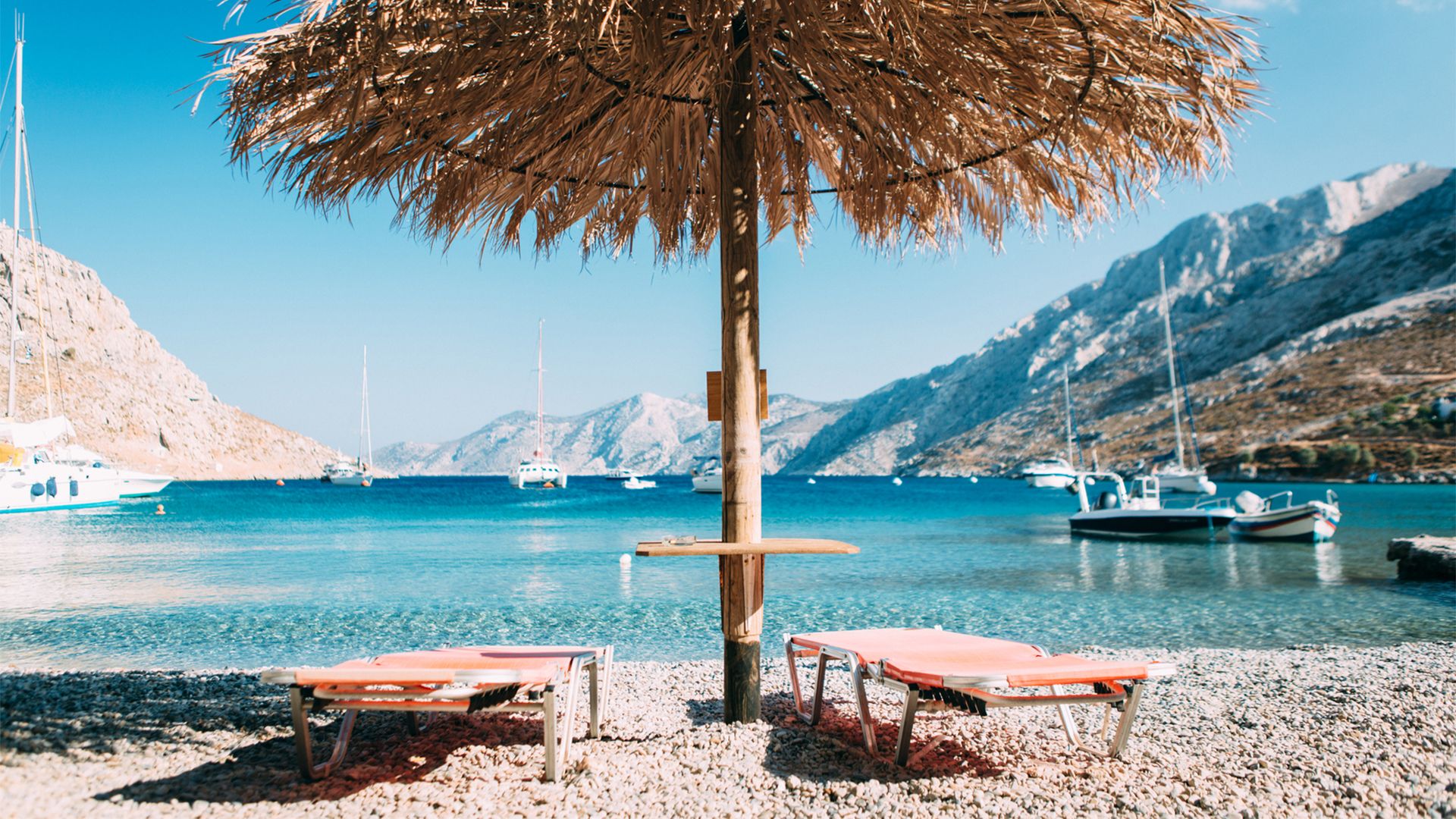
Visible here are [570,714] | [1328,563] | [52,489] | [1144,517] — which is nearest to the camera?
[570,714]

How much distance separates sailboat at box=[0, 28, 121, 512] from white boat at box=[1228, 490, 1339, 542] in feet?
108

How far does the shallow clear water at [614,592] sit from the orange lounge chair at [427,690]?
16.1ft

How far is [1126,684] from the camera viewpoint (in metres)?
3.29

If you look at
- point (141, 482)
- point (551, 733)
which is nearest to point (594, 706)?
point (551, 733)

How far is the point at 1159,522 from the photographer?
22734mm

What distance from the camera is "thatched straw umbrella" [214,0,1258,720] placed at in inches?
126

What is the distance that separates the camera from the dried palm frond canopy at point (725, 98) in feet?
10.4

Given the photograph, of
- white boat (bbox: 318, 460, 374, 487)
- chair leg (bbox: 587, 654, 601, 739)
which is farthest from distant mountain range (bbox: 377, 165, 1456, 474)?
chair leg (bbox: 587, 654, 601, 739)

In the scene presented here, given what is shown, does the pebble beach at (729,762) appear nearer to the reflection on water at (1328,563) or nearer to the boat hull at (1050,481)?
the reflection on water at (1328,563)

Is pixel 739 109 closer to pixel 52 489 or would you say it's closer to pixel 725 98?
pixel 725 98

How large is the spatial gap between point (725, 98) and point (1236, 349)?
4375 inches

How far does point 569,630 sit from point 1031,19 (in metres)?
8.58

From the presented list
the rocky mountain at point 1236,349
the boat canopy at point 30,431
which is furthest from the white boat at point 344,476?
the rocky mountain at point 1236,349

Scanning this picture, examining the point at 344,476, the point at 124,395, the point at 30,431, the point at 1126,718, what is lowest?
the point at 344,476
